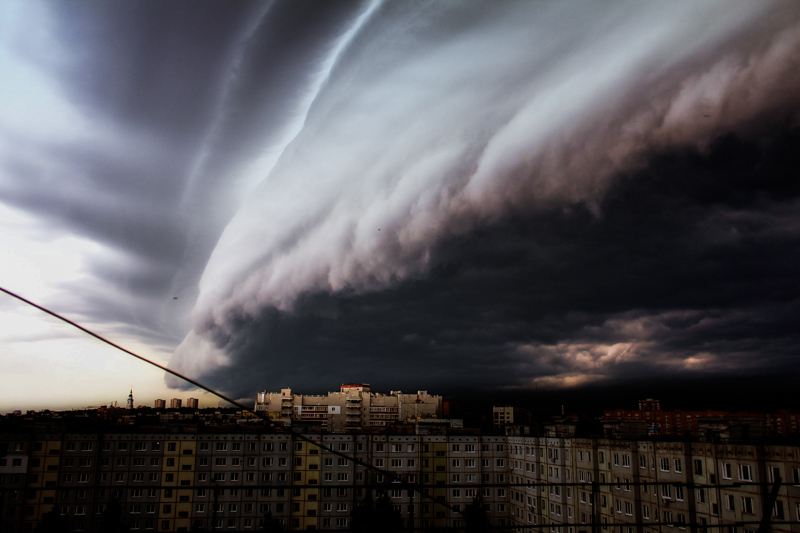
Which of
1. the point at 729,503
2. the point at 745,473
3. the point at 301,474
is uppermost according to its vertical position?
the point at 745,473

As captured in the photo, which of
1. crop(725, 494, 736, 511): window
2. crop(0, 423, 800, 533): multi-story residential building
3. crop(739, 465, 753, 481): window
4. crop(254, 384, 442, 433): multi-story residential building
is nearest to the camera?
crop(739, 465, 753, 481): window

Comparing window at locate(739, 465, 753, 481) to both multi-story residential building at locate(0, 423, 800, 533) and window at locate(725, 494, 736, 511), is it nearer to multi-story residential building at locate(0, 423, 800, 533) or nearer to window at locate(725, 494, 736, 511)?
window at locate(725, 494, 736, 511)

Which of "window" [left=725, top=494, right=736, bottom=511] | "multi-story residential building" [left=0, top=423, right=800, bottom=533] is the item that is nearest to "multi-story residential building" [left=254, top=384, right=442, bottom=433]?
"multi-story residential building" [left=0, top=423, right=800, bottom=533]

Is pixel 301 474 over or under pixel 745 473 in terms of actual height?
under

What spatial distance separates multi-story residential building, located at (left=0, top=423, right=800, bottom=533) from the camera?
17.1 metres

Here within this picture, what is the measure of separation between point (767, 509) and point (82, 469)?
22306 millimetres

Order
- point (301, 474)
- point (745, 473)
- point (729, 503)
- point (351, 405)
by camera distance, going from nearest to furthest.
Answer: point (745, 473) < point (729, 503) < point (301, 474) < point (351, 405)

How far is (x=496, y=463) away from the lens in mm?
23609

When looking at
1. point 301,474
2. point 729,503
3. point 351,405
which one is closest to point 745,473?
point 729,503

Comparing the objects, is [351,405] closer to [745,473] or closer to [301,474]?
[301,474]

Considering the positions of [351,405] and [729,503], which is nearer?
[729,503]

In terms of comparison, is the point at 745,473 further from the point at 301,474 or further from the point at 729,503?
the point at 301,474

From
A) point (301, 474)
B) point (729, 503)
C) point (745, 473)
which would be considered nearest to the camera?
point (745, 473)

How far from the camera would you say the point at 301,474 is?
71.1 feet
